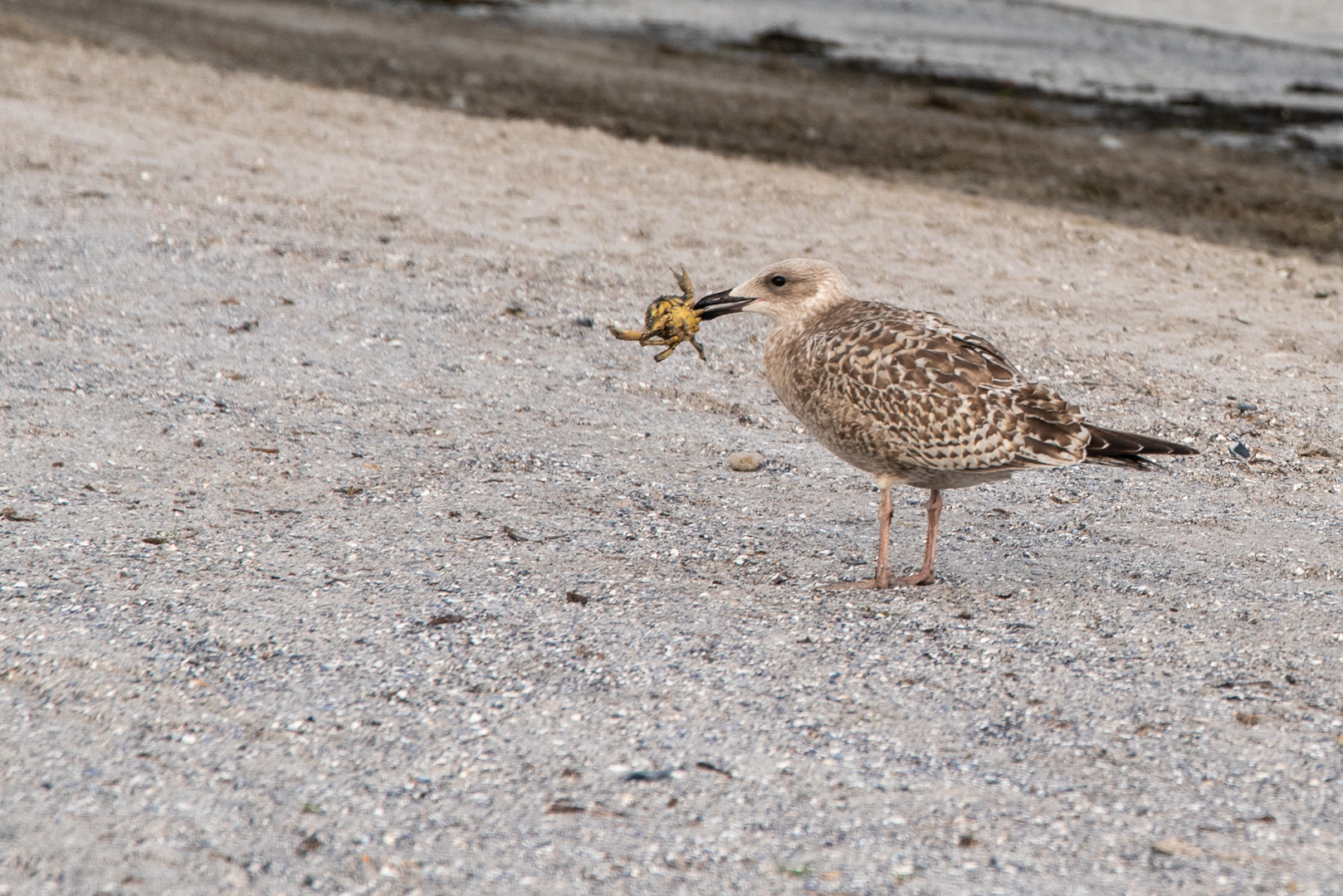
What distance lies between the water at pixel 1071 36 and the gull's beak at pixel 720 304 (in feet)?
51.4

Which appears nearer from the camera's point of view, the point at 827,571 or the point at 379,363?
the point at 827,571

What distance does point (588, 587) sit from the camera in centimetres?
572

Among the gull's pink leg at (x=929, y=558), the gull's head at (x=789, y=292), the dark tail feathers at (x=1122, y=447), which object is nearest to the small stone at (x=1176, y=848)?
the dark tail feathers at (x=1122, y=447)

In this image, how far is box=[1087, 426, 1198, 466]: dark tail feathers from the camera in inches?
211

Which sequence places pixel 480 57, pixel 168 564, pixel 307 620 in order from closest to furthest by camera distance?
pixel 307 620 < pixel 168 564 < pixel 480 57

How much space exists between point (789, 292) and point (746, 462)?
1378mm

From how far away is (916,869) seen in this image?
389cm

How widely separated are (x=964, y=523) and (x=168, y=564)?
360cm

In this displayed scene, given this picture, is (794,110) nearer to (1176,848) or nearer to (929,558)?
(929,558)

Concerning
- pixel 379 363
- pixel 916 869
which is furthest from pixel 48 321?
pixel 916 869

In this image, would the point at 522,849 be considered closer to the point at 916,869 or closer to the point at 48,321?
the point at 916,869

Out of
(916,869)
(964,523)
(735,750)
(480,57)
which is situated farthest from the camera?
(480,57)

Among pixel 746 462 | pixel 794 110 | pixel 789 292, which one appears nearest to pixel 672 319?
pixel 789 292

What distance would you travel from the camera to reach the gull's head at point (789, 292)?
629 centimetres
